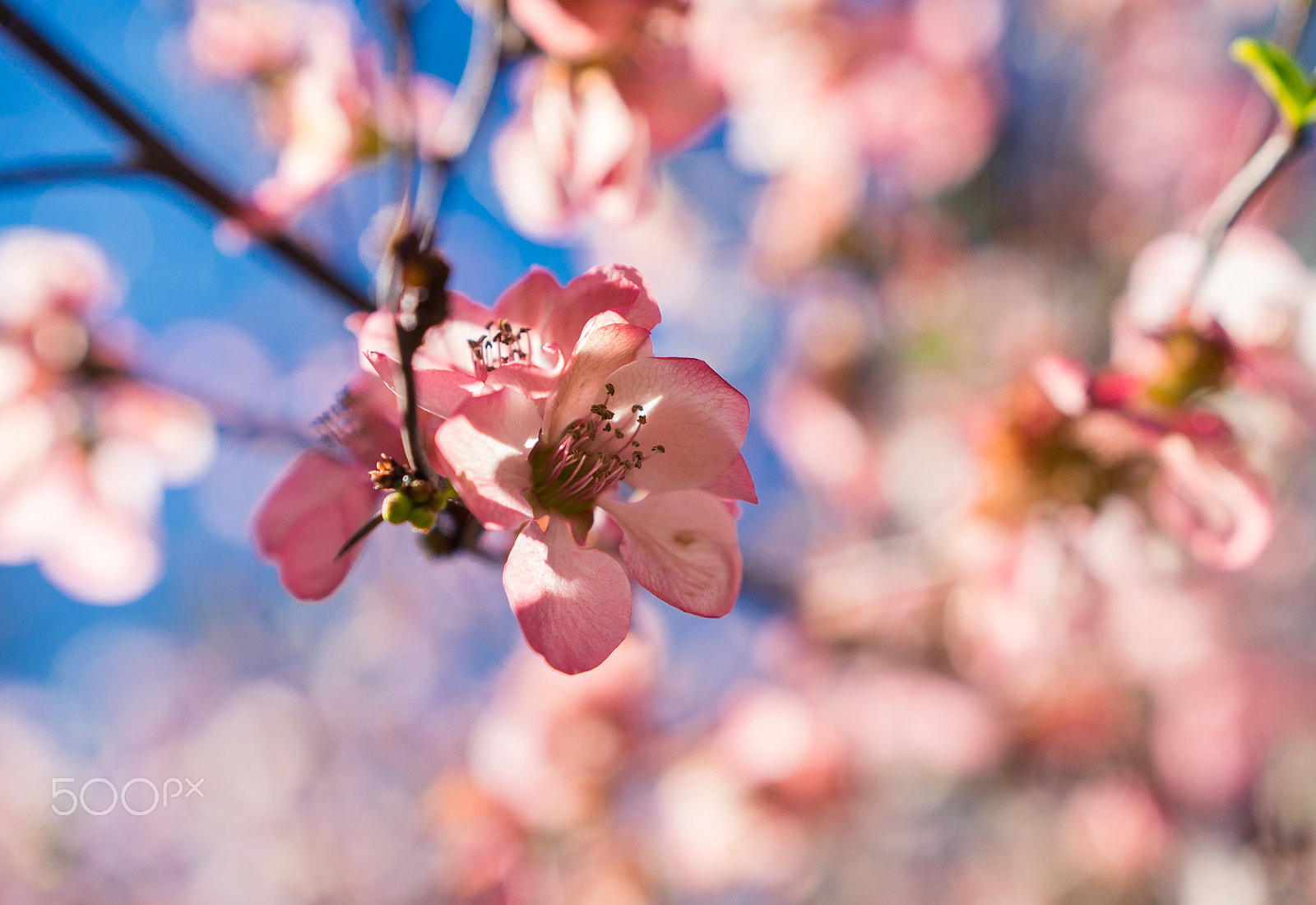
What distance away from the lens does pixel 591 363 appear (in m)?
0.42

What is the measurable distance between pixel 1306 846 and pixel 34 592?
18.2 ft

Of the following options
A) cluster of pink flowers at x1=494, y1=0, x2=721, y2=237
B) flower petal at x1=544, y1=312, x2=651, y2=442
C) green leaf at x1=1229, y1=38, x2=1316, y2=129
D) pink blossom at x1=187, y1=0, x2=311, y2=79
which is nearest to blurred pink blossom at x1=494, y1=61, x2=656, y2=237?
cluster of pink flowers at x1=494, y1=0, x2=721, y2=237

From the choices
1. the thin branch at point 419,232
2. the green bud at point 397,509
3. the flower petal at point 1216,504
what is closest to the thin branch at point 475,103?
the thin branch at point 419,232

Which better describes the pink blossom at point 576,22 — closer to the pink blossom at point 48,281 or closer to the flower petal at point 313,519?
the flower petal at point 313,519

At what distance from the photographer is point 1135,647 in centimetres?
187

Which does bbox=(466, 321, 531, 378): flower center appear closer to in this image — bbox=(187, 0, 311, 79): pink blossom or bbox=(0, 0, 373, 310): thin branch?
bbox=(0, 0, 373, 310): thin branch

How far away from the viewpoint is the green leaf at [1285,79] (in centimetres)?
49

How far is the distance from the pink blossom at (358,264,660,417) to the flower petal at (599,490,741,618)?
10 centimetres

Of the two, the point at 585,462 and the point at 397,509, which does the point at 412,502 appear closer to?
the point at 397,509

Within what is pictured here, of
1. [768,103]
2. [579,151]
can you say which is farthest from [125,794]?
[768,103]

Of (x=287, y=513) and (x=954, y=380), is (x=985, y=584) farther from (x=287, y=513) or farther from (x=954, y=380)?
(x=954, y=380)

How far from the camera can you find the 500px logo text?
795 millimetres

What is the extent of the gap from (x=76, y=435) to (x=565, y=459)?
82 cm

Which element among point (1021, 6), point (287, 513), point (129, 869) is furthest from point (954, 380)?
point (129, 869)
